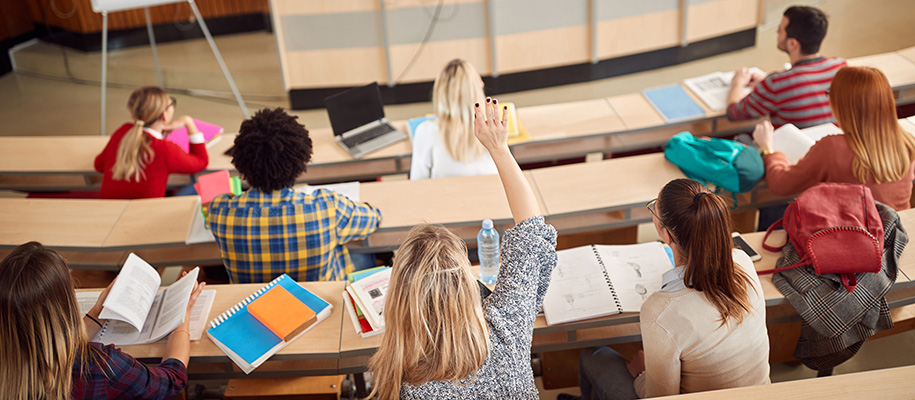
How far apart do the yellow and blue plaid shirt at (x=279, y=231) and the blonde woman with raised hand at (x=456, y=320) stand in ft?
3.15

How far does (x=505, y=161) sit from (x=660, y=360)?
75 centimetres

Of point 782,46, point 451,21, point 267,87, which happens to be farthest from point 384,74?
point 782,46

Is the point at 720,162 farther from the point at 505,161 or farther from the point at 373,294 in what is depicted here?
the point at 373,294

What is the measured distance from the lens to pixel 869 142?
2.82 meters

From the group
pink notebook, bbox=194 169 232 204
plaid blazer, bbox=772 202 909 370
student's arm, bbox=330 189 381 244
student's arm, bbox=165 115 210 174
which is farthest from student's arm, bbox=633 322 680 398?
student's arm, bbox=165 115 210 174

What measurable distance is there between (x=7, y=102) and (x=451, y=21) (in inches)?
170

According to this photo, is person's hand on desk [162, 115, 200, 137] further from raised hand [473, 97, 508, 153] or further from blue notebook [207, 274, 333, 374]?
raised hand [473, 97, 508, 153]

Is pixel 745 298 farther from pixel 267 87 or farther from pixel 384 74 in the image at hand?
A: pixel 267 87

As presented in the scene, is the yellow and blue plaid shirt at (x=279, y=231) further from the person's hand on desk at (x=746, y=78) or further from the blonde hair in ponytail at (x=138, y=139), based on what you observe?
the person's hand on desk at (x=746, y=78)

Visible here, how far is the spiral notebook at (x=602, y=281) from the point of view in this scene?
2438 mm

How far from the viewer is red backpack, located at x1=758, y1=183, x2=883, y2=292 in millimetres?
2355

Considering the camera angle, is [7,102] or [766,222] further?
[7,102]

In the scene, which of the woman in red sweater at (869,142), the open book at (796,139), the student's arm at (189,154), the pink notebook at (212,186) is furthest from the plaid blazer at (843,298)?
the student's arm at (189,154)

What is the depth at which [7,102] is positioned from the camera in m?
6.56
